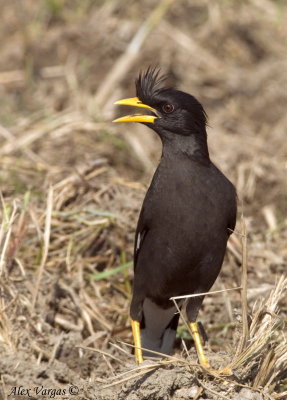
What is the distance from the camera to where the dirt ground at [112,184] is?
5.32 m

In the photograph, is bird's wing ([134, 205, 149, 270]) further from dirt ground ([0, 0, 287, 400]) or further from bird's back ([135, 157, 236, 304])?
dirt ground ([0, 0, 287, 400])

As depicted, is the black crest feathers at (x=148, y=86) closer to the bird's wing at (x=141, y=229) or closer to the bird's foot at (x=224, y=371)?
the bird's wing at (x=141, y=229)

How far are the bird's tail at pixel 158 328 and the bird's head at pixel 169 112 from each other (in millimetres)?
1295

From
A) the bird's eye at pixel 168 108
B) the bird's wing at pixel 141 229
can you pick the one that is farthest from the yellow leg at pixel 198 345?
the bird's eye at pixel 168 108

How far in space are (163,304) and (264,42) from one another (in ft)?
20.5

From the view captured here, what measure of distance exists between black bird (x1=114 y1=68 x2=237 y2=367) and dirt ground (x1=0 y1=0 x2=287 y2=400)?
1.42 feet

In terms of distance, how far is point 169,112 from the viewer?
19.8 feet

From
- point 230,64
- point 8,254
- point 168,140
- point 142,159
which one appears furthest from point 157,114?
point 230,64

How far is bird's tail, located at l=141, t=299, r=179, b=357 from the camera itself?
6352 mm

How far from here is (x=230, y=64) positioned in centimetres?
1129

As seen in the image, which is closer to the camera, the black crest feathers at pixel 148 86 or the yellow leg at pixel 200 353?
the yellow leg at pixel 200 353

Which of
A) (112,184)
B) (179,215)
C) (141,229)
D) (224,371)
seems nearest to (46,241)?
(141,229)

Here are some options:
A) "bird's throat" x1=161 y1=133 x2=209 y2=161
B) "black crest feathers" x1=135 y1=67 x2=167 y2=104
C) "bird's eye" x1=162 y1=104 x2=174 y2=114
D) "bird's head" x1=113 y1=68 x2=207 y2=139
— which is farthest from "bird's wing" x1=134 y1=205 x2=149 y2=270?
"black crest feathers" x1=135 y1=67 x2=167 y2=104

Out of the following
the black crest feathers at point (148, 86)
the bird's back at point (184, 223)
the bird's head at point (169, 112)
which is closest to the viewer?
the bird's back at point (184, 223)
